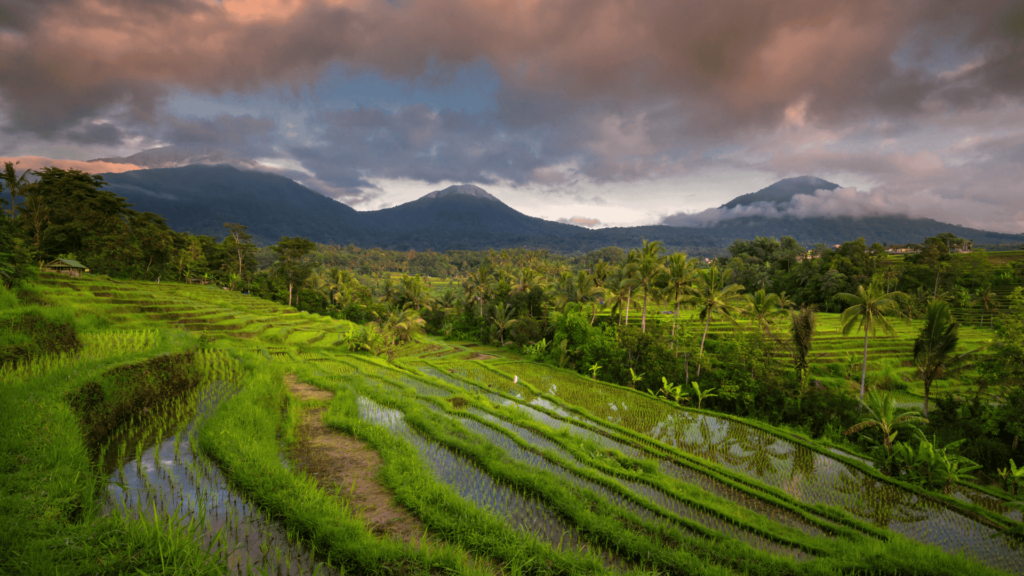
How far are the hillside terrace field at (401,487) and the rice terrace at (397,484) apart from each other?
52 mm

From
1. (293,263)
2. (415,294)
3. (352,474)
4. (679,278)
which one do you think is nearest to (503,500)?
(352,474)

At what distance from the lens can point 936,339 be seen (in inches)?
634

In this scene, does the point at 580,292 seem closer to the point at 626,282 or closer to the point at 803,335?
the point at 626,282

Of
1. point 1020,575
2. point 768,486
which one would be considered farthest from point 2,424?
point 1020,575

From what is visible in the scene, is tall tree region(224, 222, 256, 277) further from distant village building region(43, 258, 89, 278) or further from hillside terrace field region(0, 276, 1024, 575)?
hillside terrace field region(0, 276, 1024, 575)

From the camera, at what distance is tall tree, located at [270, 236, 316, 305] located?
49.2 m

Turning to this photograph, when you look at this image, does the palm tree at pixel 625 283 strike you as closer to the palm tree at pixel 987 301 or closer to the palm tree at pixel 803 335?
the palm tree at pixel 803 335

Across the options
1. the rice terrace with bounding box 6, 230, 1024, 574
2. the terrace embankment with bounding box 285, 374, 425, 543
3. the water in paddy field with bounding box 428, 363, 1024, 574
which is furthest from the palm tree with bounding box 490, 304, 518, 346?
the terrace embankment with bounding box 285, 374, 425, 543

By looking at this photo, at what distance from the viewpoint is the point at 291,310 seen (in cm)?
3925

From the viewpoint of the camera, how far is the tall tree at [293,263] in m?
49.2

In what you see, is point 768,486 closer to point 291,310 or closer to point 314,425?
point 314,425

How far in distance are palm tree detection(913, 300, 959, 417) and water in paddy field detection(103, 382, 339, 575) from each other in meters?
24.9

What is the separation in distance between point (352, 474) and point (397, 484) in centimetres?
149

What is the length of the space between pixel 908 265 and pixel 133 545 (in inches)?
3113
